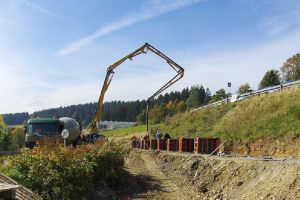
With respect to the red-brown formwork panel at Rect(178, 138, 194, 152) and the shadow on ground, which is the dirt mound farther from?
the red-brown formwork panel at Rect(178, 138, 194, 152)

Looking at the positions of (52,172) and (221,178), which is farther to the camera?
(221,178)

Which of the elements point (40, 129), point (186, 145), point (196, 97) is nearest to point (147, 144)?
point (186, 145)

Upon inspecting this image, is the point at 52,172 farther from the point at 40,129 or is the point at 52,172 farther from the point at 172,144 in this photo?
the point at 172,144

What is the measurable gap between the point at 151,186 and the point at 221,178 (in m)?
3.95

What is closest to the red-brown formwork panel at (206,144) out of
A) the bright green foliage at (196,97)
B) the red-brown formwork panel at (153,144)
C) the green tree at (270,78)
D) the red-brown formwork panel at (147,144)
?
the red-brown formwork panel at (153,144)

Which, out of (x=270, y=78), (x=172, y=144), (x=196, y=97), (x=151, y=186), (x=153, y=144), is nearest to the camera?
(x=151, y=186)

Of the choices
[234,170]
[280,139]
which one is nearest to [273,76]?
[280,139]

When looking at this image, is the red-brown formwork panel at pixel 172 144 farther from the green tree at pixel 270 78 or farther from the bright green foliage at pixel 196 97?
the bright green foliage at pixel 196 97

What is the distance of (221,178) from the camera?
2025 cm

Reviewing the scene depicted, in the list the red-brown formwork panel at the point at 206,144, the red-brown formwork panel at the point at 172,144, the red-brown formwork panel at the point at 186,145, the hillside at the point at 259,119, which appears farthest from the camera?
the red-brown formwork panel at the point at 172,144

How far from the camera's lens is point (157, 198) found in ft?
65.8

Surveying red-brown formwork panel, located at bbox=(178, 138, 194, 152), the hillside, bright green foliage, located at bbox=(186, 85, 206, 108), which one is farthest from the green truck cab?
bright green foliage, located at bbox=(186, 85, 206, 108)

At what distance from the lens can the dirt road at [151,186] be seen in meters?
20.5

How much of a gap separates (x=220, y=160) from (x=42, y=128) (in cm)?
1312
